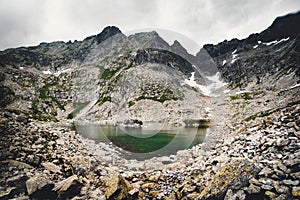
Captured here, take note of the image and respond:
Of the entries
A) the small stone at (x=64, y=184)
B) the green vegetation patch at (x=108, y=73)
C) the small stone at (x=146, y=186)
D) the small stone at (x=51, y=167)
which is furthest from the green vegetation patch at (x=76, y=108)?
the small stone at (x=146, y=186)

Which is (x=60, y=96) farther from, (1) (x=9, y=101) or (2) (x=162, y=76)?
(2) (x=162, y=76)

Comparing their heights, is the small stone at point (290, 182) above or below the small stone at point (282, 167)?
below

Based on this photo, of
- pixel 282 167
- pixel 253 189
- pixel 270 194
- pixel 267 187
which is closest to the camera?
pixel 270 194

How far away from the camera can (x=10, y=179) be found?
51.4 ft

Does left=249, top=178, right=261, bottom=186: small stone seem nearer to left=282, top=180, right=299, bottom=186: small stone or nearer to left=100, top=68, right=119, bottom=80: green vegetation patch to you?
left=282, top=180, right=299, bottom=186: small stone

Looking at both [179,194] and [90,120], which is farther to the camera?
[90,120]

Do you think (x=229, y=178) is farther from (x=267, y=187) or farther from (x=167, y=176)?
(x=167, y=176)

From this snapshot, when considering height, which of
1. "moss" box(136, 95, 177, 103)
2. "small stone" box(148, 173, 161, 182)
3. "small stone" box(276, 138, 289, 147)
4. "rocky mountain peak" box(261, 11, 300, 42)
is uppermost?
"rocky mountain peak" box(261, 11, 300, 42)

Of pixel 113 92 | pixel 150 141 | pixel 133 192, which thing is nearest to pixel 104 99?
pixel 113 92

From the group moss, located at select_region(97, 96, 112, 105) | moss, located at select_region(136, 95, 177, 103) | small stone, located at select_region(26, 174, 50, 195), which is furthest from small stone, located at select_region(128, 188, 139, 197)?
moss, located at select_region(97, 96, 112, 105)

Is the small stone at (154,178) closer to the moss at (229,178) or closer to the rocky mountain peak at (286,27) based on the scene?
the moss at (229,178)

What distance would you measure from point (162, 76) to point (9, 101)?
9197cm

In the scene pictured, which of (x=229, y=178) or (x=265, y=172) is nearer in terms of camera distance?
(x=265, y=172)

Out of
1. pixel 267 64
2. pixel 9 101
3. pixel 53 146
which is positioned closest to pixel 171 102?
pixel 267 64
